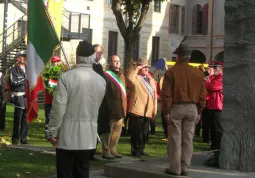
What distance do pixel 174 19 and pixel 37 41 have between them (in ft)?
140

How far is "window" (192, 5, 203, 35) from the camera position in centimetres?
5250

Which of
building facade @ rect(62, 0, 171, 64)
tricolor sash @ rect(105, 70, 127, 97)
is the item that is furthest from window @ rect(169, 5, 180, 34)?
tricolor sash @ rect(105, 70, 127, 97)

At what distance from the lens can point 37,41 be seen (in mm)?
9352

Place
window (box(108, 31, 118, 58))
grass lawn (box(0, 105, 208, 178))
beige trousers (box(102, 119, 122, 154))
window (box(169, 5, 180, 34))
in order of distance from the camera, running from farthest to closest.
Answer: window (box(169, 5, 180, 34)) → window (box(108, 31, 118, 58)) → beige trousers (box(102, 119, 122, 154)) → grass lawn (box(0, 105, 208, 178))

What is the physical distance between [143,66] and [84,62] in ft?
16.6

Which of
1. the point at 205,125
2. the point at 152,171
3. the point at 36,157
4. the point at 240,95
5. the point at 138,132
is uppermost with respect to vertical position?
the point at 240,95

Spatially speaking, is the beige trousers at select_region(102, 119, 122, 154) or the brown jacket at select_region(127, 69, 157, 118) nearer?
the beige trousers at select_region(102, 119, 122, 154)

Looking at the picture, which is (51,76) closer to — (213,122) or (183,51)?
(213,122)

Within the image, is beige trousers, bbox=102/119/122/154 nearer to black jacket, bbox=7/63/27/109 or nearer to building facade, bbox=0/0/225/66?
black jacket, bbox=7/63/27/109

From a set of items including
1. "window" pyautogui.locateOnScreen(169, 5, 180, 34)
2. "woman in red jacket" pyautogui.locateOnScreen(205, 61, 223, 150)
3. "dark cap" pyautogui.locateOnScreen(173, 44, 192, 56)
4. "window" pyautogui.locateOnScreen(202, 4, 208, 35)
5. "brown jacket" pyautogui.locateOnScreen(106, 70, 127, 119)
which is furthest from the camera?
"window" pyautogui.locateOnScreen(202, 4, 208, 35)

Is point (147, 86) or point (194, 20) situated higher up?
point (194, 20)

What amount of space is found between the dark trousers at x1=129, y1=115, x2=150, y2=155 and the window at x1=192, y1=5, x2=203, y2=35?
Result: 134 feet

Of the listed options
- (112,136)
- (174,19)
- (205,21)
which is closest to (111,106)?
(112,136)

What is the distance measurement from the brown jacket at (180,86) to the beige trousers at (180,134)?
0.36 ft
